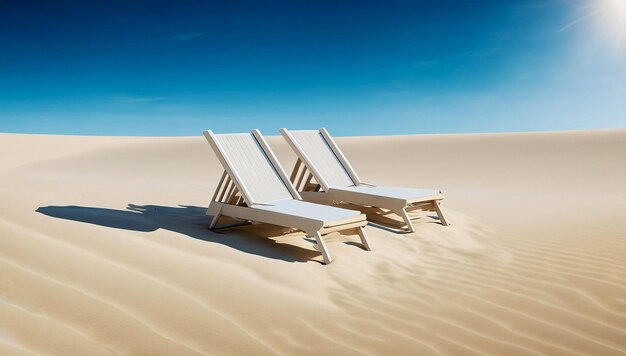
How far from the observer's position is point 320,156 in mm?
9383

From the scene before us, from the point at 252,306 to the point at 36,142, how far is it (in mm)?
39095

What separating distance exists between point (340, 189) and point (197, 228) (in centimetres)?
257

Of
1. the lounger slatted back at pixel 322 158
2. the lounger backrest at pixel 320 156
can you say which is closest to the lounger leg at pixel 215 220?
the lounger backrest at pixel 320 156

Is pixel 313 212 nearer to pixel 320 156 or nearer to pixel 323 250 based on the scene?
pixel 323 250

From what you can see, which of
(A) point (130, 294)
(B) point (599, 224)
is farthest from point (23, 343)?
(B) point (599, 224)

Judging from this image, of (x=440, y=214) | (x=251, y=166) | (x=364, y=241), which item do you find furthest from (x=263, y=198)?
(x=440, y=214)

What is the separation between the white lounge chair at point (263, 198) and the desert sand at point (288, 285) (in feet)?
1.01

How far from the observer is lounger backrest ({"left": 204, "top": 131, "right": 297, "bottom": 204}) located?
7129 mm

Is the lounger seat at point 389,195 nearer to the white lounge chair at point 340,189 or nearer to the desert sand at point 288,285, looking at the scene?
the white lounge chair at point 340,189

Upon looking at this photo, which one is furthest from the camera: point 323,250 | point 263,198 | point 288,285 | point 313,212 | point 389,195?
point 389,195

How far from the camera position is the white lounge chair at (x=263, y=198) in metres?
5.99

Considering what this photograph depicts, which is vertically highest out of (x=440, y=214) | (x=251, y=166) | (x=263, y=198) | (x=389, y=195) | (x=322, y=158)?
(x=322, y=158)

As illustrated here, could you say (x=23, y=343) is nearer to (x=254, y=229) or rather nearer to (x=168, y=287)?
(x=168, y=287)

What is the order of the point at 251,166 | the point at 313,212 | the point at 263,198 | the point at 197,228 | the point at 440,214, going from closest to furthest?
the point at 313,212 → the point at 197,228 → the point at 263,198 → the point at 251,166 → the point at 440,214
